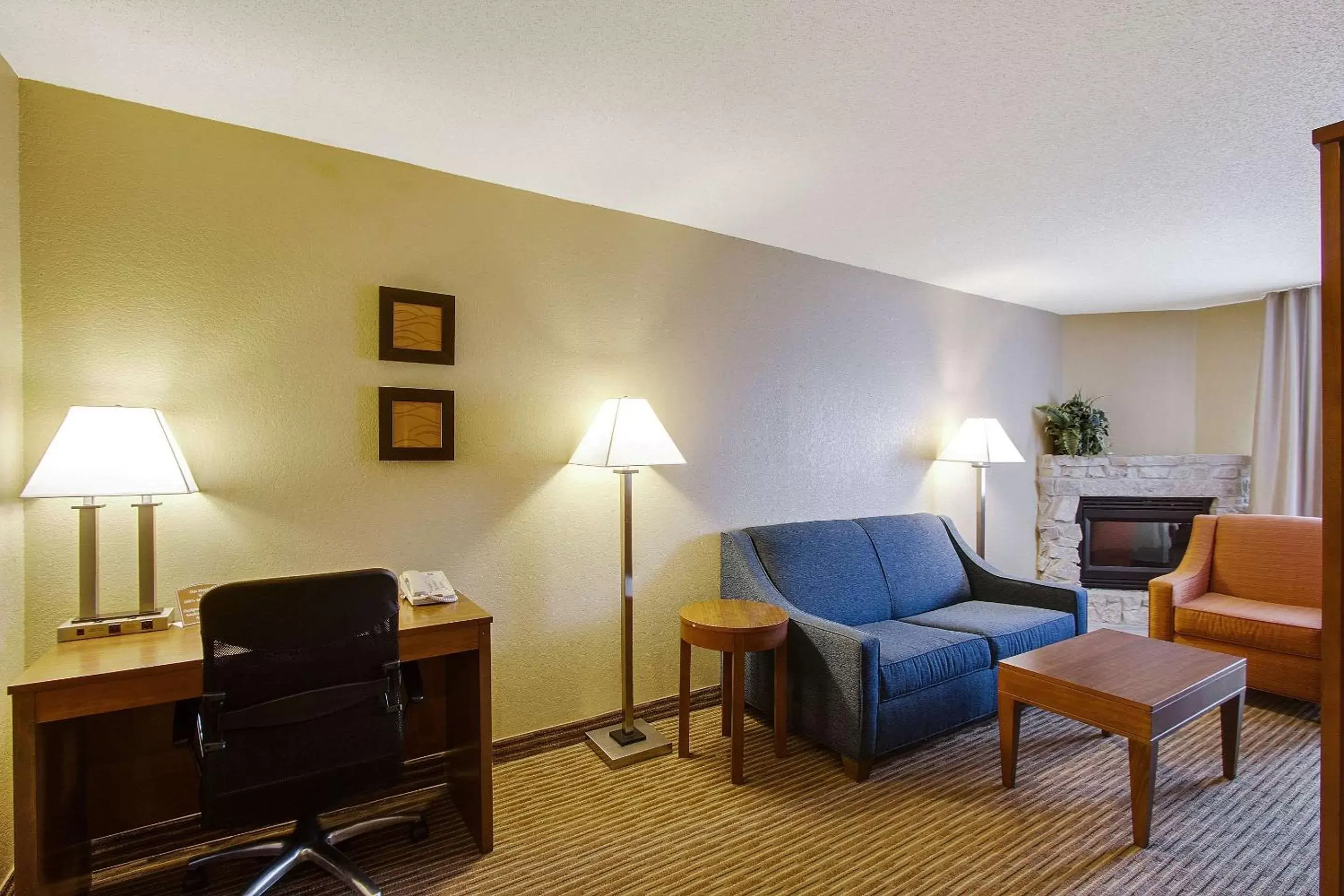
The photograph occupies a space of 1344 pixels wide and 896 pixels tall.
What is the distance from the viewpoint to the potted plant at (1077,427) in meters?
4.86

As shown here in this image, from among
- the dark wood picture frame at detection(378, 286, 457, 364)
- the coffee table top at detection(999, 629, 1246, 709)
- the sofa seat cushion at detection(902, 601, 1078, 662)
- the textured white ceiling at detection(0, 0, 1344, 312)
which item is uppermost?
the textured white ceiling at detection(0, 0, 1344, 312)

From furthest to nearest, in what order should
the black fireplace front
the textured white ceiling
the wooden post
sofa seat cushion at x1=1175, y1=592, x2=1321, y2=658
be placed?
the black fireplace front, sofa seat cushion at x1=1175, y1=592, x2=1321, y2=658, the textured white ceiling, the wooden post

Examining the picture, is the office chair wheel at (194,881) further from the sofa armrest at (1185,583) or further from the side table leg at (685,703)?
the sofa armrest at (1185,583)

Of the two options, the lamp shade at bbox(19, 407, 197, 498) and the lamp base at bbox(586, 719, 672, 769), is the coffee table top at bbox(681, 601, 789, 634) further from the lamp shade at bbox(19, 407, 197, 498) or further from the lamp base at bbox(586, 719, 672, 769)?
the lamp shade at bbox(19, 407, 197, 498)

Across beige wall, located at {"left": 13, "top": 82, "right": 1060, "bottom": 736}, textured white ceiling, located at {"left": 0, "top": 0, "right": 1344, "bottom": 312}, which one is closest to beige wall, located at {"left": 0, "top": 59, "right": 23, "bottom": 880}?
beige wall, located at {"left": 13, "top": 82, "right": 1060, "bottom": 736}

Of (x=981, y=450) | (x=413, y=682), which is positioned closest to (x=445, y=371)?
(x=413, y=682)

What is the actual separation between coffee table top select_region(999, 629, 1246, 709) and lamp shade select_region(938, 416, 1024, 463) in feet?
4.38

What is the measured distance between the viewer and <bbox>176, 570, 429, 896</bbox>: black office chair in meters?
1.62

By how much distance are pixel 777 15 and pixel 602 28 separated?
→ 1.48 feet

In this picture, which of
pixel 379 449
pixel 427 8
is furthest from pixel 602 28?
pixel 379 449

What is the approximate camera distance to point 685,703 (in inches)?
105

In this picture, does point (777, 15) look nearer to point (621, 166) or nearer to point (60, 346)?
point (621, 166)

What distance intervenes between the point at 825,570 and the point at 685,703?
995 mm

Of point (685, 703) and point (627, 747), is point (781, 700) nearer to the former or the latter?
point (685, 703)
